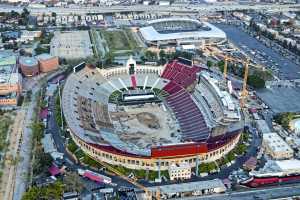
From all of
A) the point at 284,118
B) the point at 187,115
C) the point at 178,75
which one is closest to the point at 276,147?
the point at 284,118

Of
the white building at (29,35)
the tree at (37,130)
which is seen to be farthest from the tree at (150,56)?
the tree at (37,130)

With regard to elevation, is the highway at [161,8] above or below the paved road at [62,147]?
above

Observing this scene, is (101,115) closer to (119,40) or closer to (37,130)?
(37,130)

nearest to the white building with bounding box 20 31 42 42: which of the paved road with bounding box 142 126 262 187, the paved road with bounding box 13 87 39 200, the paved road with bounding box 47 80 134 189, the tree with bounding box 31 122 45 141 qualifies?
the paved road with bounding box 47 80 134 189

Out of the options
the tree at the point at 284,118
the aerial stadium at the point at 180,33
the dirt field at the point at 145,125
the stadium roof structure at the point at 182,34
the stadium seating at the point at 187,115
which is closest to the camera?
the stadium seating at the point at 187,115

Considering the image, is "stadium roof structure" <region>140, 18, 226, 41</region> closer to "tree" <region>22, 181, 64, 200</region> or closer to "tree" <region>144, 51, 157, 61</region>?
"tree" <region>144, 51, 157, 61</region>

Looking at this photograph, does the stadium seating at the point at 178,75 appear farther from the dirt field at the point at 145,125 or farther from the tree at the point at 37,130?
the tree at the point at 37,130

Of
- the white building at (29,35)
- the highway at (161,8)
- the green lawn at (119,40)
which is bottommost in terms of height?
the green lawn at (119,40)

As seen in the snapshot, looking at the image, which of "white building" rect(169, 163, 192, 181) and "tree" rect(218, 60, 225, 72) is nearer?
"white building" rect(169, 163, 192, 181)
